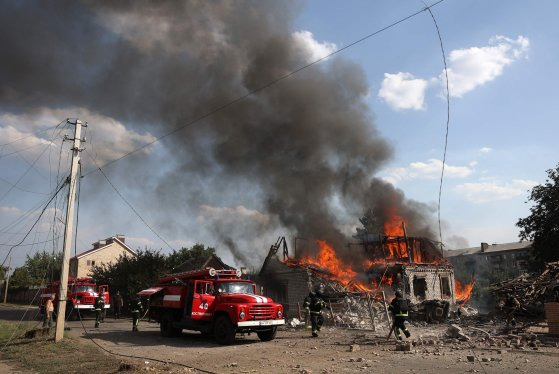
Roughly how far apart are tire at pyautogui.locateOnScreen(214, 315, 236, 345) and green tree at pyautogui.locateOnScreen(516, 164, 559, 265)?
27273 millimetres

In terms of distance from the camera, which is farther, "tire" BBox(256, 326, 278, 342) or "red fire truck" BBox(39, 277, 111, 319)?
"red fire truck" BBox(39, 277, 111, 319)

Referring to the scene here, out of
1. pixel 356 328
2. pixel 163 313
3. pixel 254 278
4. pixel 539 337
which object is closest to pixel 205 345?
pixel 163 313

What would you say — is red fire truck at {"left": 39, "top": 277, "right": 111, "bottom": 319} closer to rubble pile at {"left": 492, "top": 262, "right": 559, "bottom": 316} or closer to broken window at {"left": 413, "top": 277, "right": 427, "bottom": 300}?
broken window at {"left": 413, "top": 277, "right": 427, "bottom": 300}

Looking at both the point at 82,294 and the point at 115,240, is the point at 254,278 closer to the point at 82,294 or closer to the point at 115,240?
the point at 82,294

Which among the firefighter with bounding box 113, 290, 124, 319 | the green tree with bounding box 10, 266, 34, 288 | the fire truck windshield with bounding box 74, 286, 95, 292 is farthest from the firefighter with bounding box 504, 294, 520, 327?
the green tree with bounding box 10, 266, 34, 288

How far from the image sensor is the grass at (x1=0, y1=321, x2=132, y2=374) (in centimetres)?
888

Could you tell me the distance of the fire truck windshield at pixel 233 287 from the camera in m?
13.4

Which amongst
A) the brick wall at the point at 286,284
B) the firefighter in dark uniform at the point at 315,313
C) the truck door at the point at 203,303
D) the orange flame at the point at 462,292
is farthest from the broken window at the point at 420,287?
the truck door at the point at 203,303

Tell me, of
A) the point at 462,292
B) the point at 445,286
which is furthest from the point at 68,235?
the point at 462,292

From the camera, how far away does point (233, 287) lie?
1348 centimetres

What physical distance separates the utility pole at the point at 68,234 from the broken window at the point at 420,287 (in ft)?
58.1

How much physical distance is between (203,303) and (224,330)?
4.16ft

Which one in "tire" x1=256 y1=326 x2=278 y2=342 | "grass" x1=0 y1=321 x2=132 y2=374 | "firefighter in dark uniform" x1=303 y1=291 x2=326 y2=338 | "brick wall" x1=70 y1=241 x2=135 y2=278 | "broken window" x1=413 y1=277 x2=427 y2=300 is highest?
"brick wall" x1=70 y1=241 x2=135 y2=278

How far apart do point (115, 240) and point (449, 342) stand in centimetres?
4688
